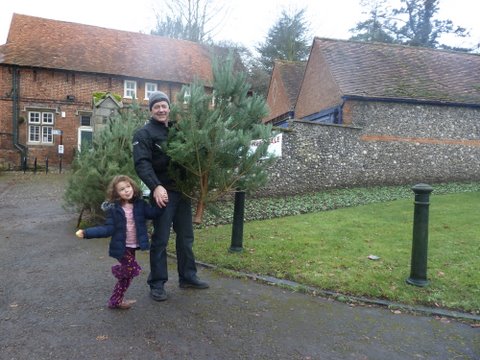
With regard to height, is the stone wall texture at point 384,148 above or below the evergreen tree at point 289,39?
below

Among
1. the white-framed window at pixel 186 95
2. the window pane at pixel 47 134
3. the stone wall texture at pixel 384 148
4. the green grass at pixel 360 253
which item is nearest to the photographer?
the white-framed window at pixel 186 95

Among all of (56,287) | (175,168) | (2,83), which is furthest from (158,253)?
(2,83)

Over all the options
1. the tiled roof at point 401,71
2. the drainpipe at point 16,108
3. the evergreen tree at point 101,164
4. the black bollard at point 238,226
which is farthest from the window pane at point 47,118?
the black bollard at point 238,226

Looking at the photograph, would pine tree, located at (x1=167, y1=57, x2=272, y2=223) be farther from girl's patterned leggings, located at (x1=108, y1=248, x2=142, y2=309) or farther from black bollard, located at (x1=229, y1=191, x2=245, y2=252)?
black bollard, located at (x1=229, y1=191, x2=245, y2=252)

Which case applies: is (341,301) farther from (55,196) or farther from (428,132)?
(428,132)

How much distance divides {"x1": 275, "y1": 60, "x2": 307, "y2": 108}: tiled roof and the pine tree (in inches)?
829

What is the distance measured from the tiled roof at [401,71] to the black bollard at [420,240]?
11.7 meters

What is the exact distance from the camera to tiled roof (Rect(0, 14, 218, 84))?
24578 millimetres

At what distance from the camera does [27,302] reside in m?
4.01

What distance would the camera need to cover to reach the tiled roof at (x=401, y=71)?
54.4ft

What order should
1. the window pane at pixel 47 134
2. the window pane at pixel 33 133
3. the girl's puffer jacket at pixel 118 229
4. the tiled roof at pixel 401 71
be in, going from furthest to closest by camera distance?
the window pane at pixel 47 134
the window pane at pixel 33 133
the tiled roof at pixel 401 71
the girl's puffer jacket at pixel 118 229

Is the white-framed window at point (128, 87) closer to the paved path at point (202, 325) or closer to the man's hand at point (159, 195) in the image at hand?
the paved path at point (202, 325)

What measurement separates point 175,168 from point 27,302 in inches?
77.0

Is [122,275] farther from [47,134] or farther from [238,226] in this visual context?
[47,134]
